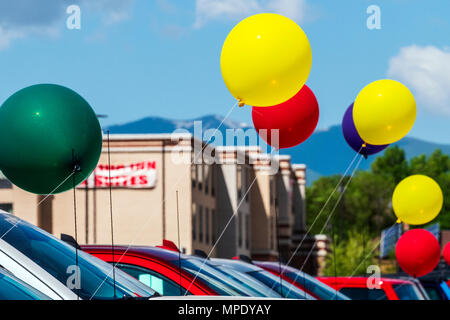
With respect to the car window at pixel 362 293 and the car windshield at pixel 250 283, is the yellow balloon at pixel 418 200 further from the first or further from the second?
the car windshield at pixel 250 283

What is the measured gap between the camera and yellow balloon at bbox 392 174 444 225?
1318 centimetres

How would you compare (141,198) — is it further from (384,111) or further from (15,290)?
(15,290)

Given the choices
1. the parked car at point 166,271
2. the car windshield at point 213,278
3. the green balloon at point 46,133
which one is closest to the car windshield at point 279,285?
the car windshield at point 213,278

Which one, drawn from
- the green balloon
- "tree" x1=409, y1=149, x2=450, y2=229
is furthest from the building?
"tree" x1=409, y1=149, x2=450, y2=229

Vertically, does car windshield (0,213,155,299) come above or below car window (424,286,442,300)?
above

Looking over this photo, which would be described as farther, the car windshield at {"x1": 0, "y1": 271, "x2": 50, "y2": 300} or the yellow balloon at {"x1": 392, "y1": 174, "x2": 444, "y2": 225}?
the yellow balloon at {"x1": 392, "y1": 174, "x2": 444, "y2": 225}

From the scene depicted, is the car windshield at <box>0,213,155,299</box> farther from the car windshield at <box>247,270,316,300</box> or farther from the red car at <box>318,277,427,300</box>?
the red car at <box>318,277,427,300</box>

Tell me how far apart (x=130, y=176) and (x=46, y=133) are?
47059mm

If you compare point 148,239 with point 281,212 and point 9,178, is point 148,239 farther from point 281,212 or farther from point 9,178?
point 9,178

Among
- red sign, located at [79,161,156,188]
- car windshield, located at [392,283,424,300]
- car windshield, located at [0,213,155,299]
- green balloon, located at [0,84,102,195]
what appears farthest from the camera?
red sign, located at [79,161,156,188]

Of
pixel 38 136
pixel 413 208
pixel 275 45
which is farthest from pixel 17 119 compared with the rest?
pixel 413 208

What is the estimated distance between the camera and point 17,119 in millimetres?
6266

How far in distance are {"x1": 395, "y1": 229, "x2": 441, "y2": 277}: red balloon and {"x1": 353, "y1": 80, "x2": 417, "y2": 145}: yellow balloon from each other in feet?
9.47
